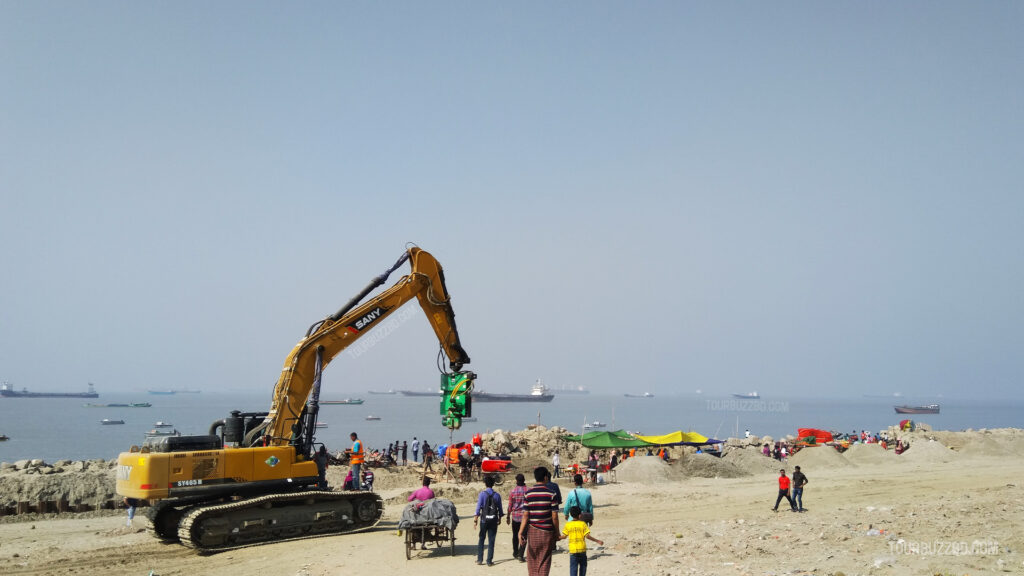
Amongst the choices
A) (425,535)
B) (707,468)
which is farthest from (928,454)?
(425,535)

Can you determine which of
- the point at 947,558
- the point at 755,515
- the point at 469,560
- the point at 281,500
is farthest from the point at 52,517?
the point at 947,558

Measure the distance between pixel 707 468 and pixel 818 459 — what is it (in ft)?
23.4

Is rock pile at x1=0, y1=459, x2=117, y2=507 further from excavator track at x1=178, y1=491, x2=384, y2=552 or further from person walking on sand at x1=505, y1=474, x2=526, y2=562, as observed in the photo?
person walking on sand at x1=505, y1=474, x2=526, y2=562

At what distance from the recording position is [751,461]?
32.8 m

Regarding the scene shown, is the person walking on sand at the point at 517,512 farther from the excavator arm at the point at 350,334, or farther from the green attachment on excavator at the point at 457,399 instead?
the excavator arm at the point at 350,334

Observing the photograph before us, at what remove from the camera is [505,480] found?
1102 inches

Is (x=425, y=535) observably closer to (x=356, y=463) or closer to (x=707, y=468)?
(x=356, y=463)

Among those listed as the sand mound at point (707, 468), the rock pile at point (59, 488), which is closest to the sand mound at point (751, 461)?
the sand mound at point (707, 468)

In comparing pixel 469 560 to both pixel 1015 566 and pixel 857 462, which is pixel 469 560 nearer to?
pixel 1015 566

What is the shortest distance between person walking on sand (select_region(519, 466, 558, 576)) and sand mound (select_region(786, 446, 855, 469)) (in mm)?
28550

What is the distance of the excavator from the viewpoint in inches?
572

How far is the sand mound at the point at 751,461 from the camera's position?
3222 cm

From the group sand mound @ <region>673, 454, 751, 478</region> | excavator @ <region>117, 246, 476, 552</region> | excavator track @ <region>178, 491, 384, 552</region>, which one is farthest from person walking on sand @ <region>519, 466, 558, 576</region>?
sand mound @ <region>673, 454, 751, 478</region>
